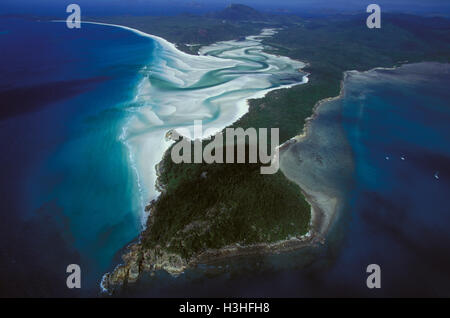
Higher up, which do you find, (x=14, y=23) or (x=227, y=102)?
(x=14, y=23)

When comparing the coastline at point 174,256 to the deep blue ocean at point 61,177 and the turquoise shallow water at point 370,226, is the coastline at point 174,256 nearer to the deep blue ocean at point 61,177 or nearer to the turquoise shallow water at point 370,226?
the turquoise shallow water at point 370,226

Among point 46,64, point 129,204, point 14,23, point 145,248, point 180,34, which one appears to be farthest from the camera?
point 14,23

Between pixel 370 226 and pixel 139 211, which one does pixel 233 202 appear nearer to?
pixel 139 211

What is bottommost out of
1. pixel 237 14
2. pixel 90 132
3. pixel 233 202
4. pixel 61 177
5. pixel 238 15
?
pixel 233 202

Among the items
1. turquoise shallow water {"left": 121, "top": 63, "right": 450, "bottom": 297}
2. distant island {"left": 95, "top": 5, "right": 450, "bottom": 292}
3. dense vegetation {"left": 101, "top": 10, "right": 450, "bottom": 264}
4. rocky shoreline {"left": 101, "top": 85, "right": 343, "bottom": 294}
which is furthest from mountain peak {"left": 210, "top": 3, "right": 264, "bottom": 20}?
rocky shoreline {"left": 101, "top": 85, "right": 343, "bottom": 294}

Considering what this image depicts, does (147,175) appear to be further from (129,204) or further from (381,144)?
(381,144)

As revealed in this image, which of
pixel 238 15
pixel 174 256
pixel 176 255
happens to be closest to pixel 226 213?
pixel 176 255

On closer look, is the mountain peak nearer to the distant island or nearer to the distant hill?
the distant hill
